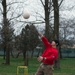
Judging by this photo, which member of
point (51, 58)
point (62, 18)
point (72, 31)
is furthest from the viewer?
point (72, 31)

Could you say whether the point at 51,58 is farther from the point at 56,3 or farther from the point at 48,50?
the point at 56,3

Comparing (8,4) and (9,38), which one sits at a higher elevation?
(8,4)

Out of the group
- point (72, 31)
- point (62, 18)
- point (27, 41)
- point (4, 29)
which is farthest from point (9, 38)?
point (72, 31)

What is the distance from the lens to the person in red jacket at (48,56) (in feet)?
38.5

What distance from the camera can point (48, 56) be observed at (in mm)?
11758

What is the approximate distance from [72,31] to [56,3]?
46.5 m

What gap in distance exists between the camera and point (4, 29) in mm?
44188

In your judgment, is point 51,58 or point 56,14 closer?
point 51,58

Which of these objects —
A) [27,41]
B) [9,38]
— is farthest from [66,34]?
[9,38]

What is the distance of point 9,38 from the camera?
1870 inches

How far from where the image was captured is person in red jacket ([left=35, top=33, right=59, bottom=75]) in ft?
38.5

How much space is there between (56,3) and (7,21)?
41.7 ft

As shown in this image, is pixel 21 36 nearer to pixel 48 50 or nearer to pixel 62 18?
pixel 62 18

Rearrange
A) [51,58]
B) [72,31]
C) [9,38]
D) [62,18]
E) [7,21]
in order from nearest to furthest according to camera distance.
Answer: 1. [51,58]
2. [62,18]
3. [7,21]
4. [9,38]
5. [72,31]
